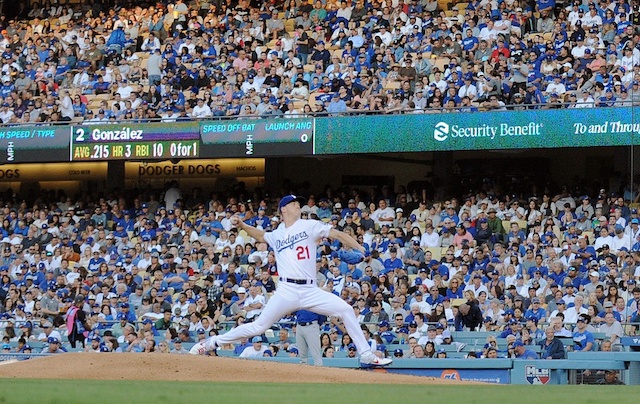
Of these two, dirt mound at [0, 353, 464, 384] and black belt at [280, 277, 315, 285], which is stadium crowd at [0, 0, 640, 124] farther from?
dirt mound at [0, 353, 464, 384]

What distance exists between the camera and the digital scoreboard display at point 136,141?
985 inches

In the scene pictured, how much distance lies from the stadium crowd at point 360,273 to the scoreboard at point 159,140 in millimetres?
1221

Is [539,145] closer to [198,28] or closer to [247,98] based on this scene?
[247,98]

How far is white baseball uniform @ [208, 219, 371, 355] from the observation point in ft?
36.1

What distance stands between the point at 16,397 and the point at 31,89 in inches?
850

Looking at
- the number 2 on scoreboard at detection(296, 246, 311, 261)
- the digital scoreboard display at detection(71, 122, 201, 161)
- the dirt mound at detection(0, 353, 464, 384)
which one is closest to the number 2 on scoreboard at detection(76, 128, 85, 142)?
the digital scoreboard display at detection(71, 122, 201, 161)

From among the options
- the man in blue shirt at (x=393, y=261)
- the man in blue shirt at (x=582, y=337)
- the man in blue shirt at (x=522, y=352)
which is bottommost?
the man in blue shirt at (x=522, y=352)

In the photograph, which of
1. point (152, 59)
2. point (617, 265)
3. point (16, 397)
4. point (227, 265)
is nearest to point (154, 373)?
point (16, 397)

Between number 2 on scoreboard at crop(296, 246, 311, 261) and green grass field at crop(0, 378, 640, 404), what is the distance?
2402 millimetres

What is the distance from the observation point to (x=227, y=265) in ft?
72.1

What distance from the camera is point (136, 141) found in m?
25.3

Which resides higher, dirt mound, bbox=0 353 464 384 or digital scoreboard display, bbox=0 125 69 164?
digital scoreboard display, bbox=0 125 69 164

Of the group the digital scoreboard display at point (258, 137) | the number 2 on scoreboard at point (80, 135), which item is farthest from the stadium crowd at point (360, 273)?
the number 2 on scoreboard at point (80, 135)

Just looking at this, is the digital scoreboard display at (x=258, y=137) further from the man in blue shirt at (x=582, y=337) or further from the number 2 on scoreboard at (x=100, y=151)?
the man in blue shirt at (x=582, y=337)
